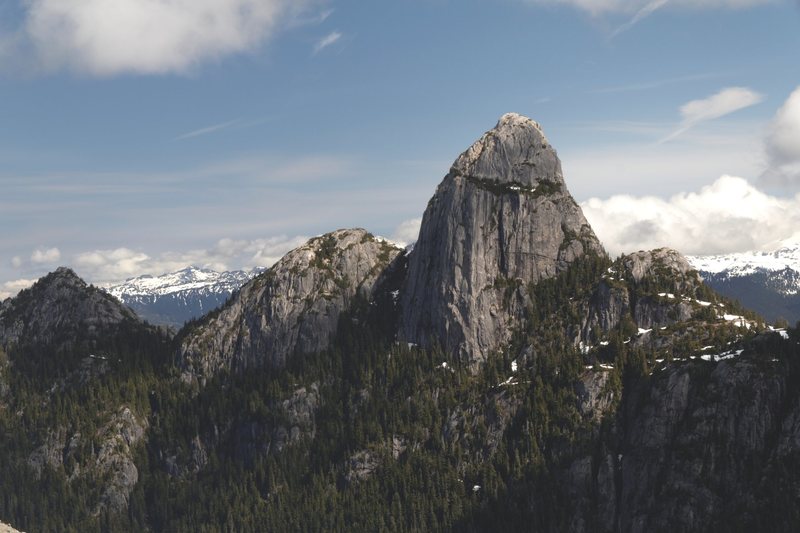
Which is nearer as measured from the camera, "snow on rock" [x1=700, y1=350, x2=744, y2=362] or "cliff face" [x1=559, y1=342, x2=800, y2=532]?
"cliff face" [x1=559, y1=342, x2=800, y2=532]

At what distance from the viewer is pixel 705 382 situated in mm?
186875

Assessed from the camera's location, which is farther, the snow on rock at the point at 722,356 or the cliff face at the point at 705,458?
the snow on rock at the point at 722,356

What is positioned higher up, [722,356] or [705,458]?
[722,356]

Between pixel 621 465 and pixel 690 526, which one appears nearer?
pixel 690 526

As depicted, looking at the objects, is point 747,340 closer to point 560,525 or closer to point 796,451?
point 796,451

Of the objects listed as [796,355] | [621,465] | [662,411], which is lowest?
[621,465]

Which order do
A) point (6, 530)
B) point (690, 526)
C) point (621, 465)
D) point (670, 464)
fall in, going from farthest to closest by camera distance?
1. point (621, 465)
2. point (670, 464)
3. point (690, 526)
4. point (6, 530)

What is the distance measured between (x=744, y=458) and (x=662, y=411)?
79.0 feet

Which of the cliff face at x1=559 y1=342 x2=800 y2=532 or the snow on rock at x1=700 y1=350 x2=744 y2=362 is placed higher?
the snow on rock at x1=700 y1=350 x2=744 y2=362

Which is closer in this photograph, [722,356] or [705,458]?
[705,458]

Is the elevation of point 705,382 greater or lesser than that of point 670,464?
greater

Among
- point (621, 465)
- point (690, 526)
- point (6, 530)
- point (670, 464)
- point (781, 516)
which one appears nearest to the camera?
point (6, 530)

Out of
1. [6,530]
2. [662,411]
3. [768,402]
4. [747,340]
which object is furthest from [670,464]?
[6,530]

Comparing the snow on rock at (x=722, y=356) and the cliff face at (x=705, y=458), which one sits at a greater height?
the snow on rock at (x=722, y=356)
